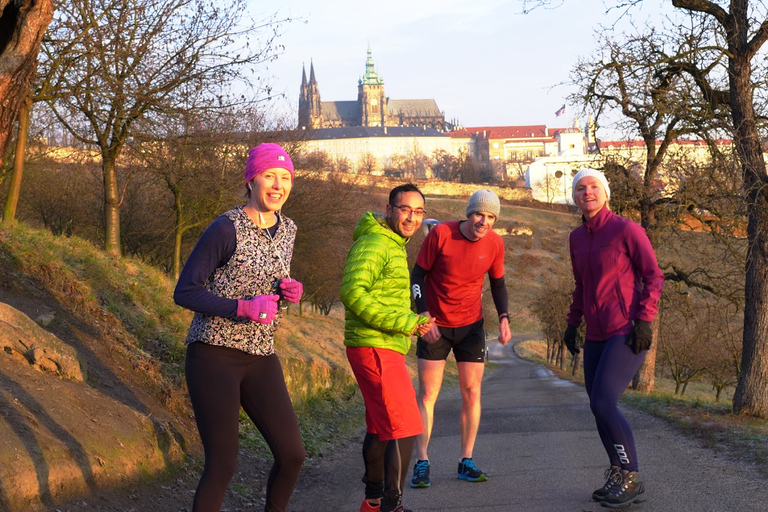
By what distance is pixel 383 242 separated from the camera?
5109 millimetres

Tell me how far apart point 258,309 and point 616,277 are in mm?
2766

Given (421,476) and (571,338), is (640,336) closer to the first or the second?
(571,338)

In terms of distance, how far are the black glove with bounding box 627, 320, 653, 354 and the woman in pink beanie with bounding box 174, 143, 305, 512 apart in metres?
2.39

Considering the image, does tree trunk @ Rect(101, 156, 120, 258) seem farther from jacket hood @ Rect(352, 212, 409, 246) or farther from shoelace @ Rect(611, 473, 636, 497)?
shoelace @ Rect(611, 473, 636, 497)

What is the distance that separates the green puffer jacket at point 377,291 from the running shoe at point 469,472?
175cm

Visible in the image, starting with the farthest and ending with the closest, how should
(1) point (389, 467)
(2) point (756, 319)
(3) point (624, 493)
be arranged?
(2) point (756, 319) → (3) point (624, 493) → (1) point (389, 467)

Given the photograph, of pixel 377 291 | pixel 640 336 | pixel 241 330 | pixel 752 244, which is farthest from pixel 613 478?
pixel 752 244

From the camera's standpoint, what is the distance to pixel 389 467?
4.94 m

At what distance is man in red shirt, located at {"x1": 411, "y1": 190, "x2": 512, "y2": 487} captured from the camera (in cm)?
649

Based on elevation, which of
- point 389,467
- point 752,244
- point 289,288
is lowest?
point 389,467

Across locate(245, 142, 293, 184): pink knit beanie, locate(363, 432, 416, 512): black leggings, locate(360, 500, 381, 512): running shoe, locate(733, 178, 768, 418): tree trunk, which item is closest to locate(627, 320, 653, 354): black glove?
locate(363, 432, 416, 512): black leggings

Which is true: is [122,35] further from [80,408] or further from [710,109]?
[80,408]

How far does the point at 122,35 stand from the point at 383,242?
12.1 m

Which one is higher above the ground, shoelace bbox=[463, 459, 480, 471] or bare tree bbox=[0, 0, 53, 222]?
bare tree bbox=[0, 0, 53, 222]
